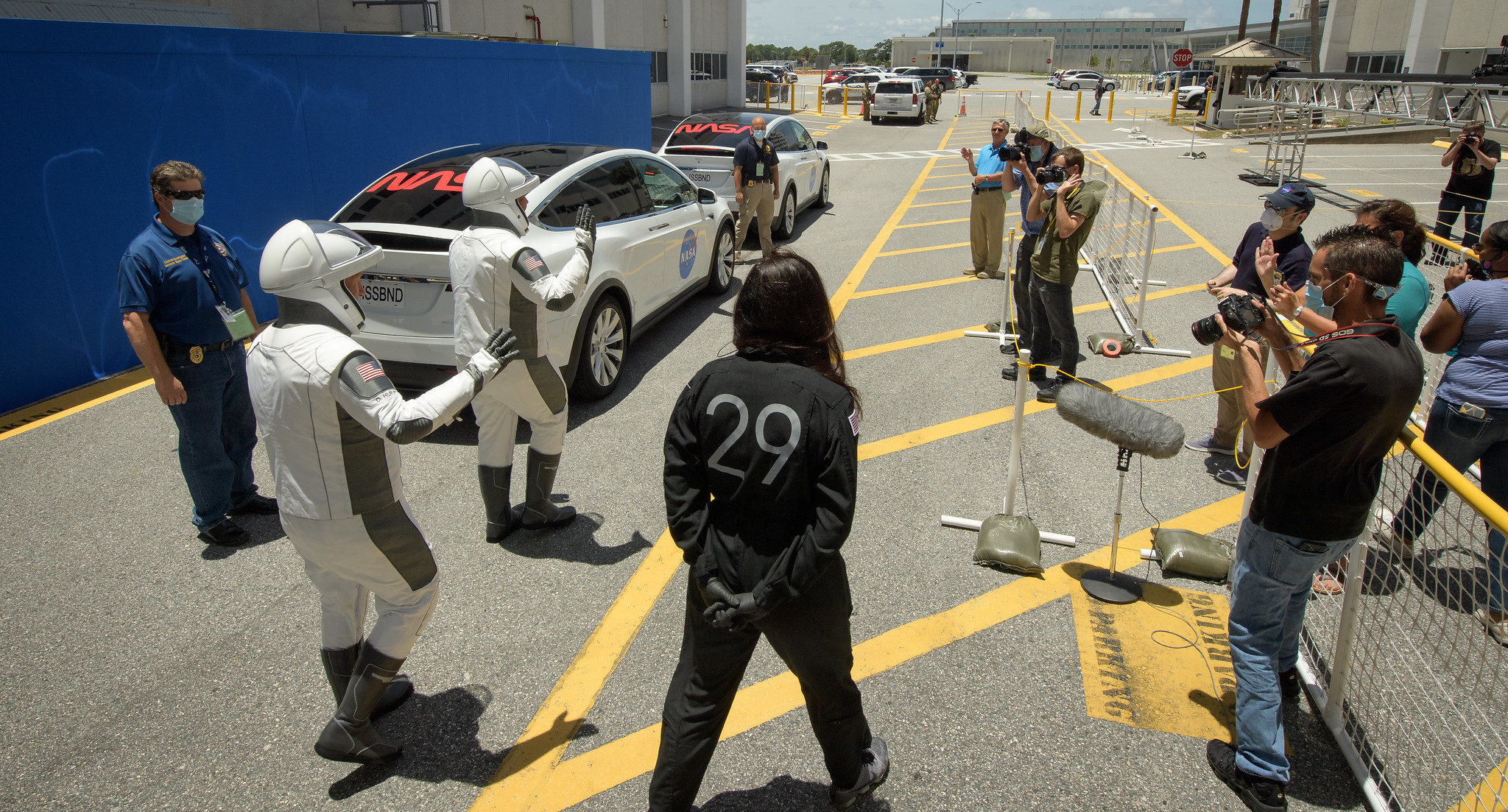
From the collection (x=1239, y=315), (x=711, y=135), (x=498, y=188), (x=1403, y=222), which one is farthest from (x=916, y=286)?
(x=1239, y=315)

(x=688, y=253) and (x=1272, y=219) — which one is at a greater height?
(x=1272, y=219)

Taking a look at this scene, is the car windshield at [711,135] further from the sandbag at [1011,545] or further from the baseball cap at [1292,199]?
the sandbag at [1011,545]

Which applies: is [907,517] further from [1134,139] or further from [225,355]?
[1134,139]

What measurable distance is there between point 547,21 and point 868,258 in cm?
1713

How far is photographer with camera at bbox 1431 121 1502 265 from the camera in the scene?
9.12 m

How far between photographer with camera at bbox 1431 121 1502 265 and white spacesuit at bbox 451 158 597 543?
9.54m

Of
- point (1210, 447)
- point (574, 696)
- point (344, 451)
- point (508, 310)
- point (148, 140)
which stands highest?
point (148, 140)

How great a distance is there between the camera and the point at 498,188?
4117 mm

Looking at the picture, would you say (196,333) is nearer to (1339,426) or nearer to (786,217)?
(1339,426)

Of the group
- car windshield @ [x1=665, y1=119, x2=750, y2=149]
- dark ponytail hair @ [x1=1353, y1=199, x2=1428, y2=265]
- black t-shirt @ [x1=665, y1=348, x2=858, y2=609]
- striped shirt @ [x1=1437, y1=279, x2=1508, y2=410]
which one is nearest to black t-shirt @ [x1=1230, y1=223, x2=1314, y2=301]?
dark ponytail hair @ [x1=1353, y1=199, x2=1428, y2=265]

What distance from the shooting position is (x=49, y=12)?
9812 mm

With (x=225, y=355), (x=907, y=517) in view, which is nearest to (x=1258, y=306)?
(x=907, y=517)

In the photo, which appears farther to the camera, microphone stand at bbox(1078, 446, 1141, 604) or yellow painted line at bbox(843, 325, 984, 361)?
yellow painted line at bbox(843, 325, 984, 361)

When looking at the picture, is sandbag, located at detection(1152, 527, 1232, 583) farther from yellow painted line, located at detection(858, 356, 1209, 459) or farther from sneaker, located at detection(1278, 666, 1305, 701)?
yellow painted line, located at detection(858, 356, 1209, 459)
